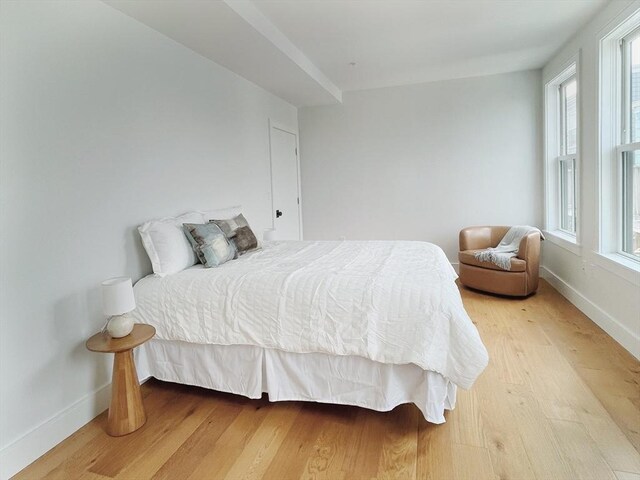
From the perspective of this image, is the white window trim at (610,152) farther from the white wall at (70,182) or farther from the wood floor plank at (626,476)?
the white wall at (70,182)

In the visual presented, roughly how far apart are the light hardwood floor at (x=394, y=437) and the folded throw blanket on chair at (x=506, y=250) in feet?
5.05

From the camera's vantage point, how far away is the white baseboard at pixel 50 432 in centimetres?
170

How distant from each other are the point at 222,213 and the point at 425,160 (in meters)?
3.01

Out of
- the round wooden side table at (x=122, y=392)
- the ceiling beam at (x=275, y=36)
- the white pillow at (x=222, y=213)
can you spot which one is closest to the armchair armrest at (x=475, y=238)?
the ceiling beam at (x=275, y=36)

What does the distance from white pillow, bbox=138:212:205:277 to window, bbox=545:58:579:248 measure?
149 inches

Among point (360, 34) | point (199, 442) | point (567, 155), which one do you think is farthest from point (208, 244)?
point (567, 155)

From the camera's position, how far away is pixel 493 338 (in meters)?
2.96

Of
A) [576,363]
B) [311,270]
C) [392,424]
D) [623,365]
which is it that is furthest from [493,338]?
[311,270]

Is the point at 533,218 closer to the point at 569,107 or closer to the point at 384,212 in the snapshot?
the point at 569,107

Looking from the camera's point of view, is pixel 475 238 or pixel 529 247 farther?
pixel 475 238

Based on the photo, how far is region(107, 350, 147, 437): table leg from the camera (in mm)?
1939

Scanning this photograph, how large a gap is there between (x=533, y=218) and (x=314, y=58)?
3311mm

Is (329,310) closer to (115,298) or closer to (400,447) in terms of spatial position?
(400,447)

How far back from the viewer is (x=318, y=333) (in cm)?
195
